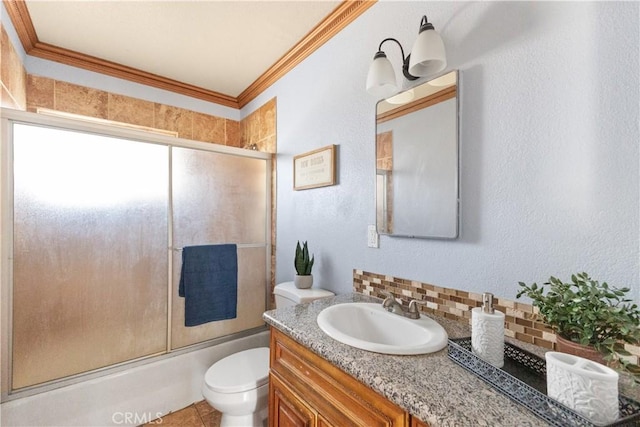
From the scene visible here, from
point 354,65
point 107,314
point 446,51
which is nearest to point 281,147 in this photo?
point 354,65

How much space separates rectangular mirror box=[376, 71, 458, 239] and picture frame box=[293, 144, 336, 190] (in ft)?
1.15

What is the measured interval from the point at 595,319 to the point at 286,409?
3.28 feet

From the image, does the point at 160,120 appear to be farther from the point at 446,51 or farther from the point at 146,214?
the point at 446,51

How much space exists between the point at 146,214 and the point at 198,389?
4.10 feet

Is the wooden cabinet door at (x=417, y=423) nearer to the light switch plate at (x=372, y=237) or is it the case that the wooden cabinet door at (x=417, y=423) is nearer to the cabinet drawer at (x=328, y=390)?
the cabinet drawer at (x=328, y=390)

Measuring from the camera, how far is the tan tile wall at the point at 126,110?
1.99 m

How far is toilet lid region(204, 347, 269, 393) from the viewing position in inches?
56.8

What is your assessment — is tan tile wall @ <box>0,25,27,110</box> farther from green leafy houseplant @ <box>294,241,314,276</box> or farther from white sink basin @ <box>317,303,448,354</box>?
white sink basin @ <box>317,303,448,354</box>

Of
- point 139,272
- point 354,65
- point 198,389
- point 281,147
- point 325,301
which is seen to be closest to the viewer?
point 325,301

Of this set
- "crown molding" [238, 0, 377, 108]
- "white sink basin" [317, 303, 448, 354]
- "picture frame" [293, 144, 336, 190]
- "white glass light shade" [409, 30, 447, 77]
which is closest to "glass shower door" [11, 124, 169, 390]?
"picture frame" [293, 144, 336, 190]

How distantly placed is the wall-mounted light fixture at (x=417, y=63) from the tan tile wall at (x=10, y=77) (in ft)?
6.29

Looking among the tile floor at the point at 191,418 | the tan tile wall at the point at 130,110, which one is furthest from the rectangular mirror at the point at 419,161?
the tile floor at the point at 191,418

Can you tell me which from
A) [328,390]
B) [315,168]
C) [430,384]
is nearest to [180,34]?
[315,168]

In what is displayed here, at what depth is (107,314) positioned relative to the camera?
1669mm
